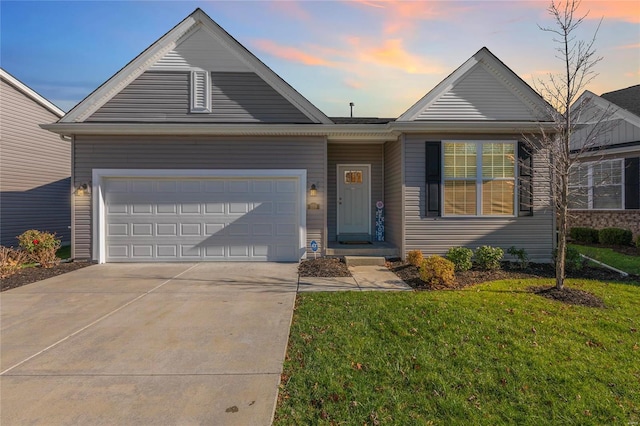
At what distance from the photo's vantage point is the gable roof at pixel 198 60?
8359 mm

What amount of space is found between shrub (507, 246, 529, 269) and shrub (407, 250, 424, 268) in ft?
7.47

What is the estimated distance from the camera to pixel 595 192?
12.0 m

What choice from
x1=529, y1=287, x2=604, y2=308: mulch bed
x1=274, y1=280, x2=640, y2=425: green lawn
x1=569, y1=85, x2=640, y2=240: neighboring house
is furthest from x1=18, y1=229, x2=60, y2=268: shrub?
x1=569, y1=85, x2=640, y2=240: neighboring house

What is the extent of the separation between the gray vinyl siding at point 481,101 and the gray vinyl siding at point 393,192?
1564 mm

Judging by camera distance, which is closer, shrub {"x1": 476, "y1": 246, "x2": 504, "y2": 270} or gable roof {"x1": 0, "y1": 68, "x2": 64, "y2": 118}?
shrub {"x1": 476, "y1": 246, "x2": 504, "y2": 270}

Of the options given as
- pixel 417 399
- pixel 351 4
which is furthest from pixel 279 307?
pixel 351 4

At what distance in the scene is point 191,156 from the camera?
8531 millimetres

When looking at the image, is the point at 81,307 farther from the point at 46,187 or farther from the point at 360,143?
the point at 46,187

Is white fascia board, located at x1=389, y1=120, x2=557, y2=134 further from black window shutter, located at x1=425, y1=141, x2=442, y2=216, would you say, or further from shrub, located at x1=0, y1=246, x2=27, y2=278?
shrub, located at x1=0, y1=246, x2=27, y2=278

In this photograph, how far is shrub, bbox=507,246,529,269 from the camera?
24.9 feet

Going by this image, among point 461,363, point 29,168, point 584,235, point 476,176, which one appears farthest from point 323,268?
point 29,168

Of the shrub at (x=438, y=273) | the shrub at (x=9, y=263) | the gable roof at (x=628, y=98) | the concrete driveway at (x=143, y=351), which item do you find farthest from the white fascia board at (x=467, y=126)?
the shrub at (x=9, y=263)

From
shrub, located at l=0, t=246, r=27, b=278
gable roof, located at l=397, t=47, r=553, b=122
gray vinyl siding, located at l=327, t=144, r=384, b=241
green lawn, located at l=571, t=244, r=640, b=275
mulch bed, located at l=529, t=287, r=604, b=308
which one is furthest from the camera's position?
gray vinyl siding, located at l=327, t=144, r=384, b=241

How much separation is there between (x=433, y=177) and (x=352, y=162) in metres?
2.89
